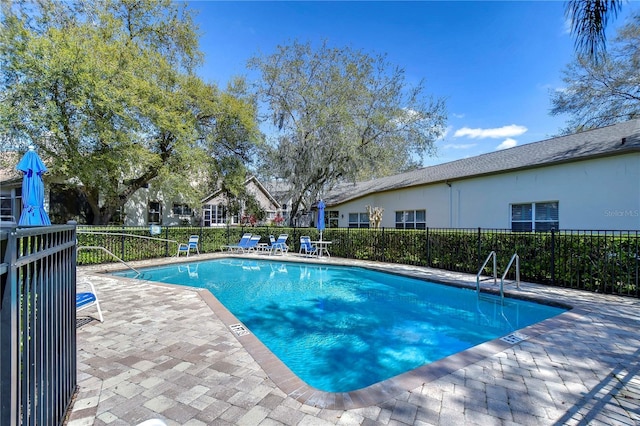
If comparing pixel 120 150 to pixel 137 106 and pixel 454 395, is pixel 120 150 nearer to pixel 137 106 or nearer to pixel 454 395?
pixel 137 106

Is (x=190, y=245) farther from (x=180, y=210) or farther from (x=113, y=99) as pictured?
(x=180, y=210)

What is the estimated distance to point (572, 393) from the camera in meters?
2.88

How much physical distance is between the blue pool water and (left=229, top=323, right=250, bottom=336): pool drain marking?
57cm

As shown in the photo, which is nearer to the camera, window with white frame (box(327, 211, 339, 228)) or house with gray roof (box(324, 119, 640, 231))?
house with gray roof (box(324, 119, 640, 231))

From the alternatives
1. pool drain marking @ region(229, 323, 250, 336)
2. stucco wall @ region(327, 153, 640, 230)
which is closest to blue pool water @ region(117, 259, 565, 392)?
pool drain marking @ region(229, 323, 250, 336)

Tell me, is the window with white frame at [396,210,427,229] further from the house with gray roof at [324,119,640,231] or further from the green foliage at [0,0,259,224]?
the green foliage at [0,0,259,224]

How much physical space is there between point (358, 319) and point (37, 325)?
5.23m

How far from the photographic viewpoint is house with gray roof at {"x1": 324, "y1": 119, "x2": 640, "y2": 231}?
30.2ft

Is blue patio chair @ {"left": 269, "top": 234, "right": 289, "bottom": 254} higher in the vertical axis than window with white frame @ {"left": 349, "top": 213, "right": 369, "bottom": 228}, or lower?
lower

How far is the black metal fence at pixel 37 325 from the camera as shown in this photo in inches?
50.9

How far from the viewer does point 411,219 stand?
16.5 meters

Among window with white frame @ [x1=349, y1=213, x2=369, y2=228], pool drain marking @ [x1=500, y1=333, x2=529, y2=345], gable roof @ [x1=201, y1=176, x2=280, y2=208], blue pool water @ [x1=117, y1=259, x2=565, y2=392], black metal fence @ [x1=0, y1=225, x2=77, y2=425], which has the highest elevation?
gable roof @ [x1=201, y1=176, x2=280, y2=208]

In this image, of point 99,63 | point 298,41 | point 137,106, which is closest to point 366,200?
point 298,41

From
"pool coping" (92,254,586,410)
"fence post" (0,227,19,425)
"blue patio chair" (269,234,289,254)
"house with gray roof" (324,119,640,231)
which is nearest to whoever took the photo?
"fence post" (0,227,19,425)
